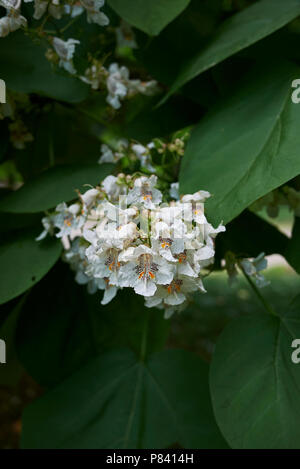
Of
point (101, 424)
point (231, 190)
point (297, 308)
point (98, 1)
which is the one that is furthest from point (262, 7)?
point (101, 424)

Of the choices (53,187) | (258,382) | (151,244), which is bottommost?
(258,382)

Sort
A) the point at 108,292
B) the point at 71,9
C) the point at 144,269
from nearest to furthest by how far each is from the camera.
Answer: the point at 144,269, the point at 108,292, the point at 71,9

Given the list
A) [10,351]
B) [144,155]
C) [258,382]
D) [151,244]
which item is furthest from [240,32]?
[10,351]

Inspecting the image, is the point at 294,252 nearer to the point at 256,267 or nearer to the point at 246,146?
the point at 256,267

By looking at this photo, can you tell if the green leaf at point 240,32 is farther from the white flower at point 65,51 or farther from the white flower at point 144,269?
the white flower at point 144,269

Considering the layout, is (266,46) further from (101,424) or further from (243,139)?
(101,424)
